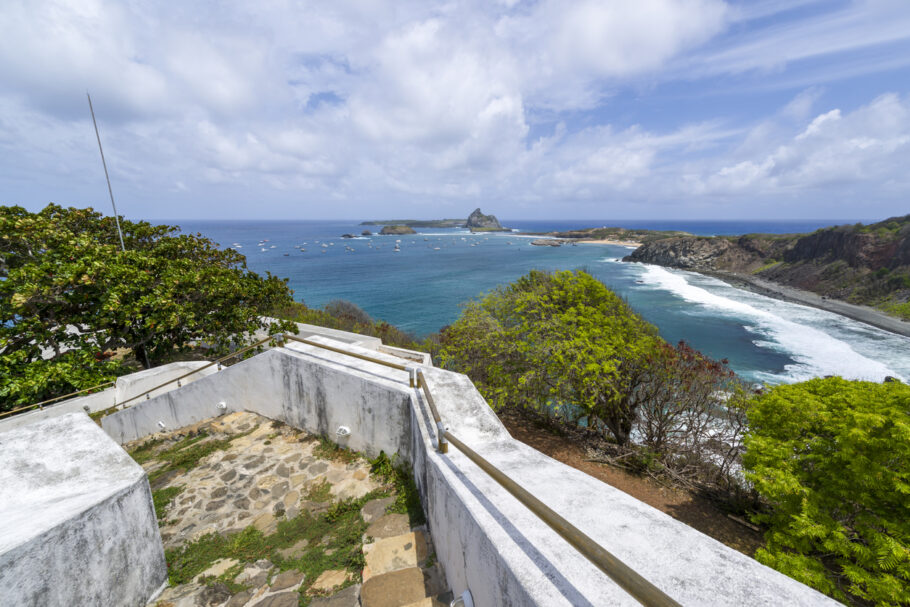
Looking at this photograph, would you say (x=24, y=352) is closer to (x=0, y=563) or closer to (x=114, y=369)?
(x=114, y=369)

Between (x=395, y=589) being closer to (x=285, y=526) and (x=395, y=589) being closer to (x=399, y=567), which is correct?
(x=399, y=567)

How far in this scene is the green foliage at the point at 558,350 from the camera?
9359 mm

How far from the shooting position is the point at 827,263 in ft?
172

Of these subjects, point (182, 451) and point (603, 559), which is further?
point (182, 451)

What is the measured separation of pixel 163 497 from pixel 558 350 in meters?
8.40

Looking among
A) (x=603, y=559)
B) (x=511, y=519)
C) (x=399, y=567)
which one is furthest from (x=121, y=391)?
(x=603, y=559)

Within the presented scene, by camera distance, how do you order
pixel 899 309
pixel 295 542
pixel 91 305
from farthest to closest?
pixel 899 309 → pixel 91 305 → pixel 295 542

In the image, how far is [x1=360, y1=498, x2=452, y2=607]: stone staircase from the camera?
369 cm

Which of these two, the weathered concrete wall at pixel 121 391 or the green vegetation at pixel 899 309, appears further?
the green vegetation at pixel 899 309

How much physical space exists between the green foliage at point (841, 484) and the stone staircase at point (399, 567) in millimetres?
5166

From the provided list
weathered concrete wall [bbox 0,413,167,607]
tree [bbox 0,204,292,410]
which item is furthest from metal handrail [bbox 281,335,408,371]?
tree [bbox 0,204,292,410]

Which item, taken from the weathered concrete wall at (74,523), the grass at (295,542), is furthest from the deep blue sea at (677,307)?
the weathered concrete wall at (74,523)

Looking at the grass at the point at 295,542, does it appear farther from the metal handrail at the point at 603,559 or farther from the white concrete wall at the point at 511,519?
the metal handrail at the point at 603,559

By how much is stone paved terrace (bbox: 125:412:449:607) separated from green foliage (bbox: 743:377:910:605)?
17.8 ft
